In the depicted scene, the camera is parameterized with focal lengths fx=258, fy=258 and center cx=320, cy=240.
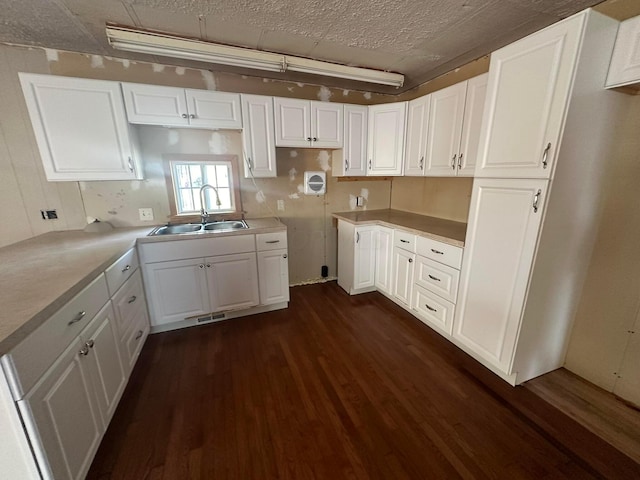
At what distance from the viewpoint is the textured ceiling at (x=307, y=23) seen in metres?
1.59

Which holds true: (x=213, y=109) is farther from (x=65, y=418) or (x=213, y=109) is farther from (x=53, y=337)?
(x=65, y=418)

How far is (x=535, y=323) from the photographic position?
1.69 meters

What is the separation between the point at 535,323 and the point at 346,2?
7.73 ft

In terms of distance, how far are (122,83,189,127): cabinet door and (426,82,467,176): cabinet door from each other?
2230 mm

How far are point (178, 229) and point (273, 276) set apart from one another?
41.0 inches

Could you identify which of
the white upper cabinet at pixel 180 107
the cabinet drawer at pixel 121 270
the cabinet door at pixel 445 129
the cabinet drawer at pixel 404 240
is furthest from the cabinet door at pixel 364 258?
the cabinet drawer at pixel 121 270

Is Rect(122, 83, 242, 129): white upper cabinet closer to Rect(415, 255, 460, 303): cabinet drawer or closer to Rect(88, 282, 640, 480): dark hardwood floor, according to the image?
Rect(88, 282, 640, 480): dark hardwood floor

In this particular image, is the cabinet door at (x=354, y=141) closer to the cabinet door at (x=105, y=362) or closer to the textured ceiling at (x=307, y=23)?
the textured ceiling at (x=307, y=23)

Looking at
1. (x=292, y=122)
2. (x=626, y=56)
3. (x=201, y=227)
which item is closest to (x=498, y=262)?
(x=626, y=56)

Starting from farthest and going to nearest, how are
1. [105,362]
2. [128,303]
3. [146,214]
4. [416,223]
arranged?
[416,223], [146,214], [128,303], [105,362]

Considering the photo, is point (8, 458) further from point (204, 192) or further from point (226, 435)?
point (204, 192)

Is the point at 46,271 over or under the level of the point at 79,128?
under

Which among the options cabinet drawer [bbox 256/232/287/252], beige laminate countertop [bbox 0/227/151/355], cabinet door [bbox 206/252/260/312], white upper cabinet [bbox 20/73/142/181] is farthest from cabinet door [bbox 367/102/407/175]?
beige laminate countertop [bbox 0/227/151/355]

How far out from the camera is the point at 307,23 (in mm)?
1786
